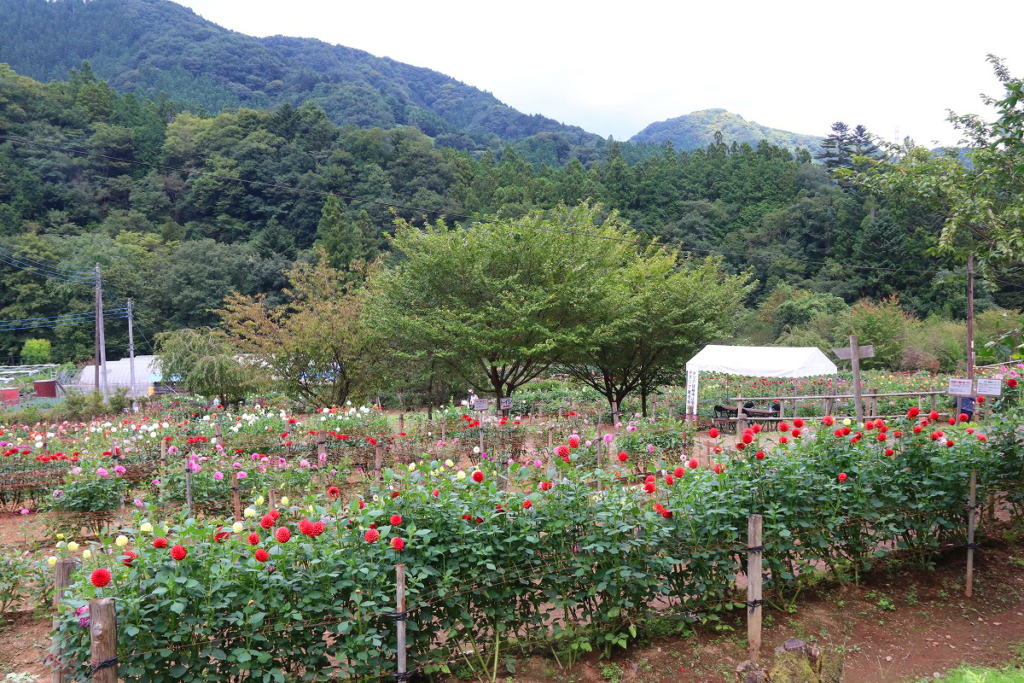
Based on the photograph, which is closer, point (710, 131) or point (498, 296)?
point (498, 296)

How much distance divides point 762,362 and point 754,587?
567 inches

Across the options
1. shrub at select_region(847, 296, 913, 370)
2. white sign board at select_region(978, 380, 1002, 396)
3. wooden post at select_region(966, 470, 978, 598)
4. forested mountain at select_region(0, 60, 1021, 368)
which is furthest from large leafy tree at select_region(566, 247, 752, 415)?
forested mountain at select_region(0, 60, 1021, 368)

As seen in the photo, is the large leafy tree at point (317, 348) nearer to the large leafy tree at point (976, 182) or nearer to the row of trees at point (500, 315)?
the row of trees at point (500, 315)

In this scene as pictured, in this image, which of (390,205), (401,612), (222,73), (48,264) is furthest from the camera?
(222,73)

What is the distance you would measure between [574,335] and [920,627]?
9.84 meters

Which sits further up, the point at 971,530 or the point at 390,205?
the point at 390,205

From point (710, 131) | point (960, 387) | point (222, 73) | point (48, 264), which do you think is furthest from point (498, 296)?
point (710, 131)

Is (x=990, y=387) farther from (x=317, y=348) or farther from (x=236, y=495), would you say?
(x=317, y=348)

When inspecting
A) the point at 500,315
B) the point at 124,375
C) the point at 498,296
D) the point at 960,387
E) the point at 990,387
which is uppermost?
the point at 498,296

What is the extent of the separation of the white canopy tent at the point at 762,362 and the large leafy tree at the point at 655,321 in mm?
742

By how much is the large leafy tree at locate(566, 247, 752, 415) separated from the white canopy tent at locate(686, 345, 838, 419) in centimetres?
74

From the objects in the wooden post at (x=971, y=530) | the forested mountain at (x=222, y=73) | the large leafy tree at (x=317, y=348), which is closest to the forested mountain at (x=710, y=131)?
the forested mountain at (x=222, y=73)

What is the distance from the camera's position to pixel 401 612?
3.62 m

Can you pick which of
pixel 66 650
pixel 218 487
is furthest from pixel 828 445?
Answer: pixel 218 487
